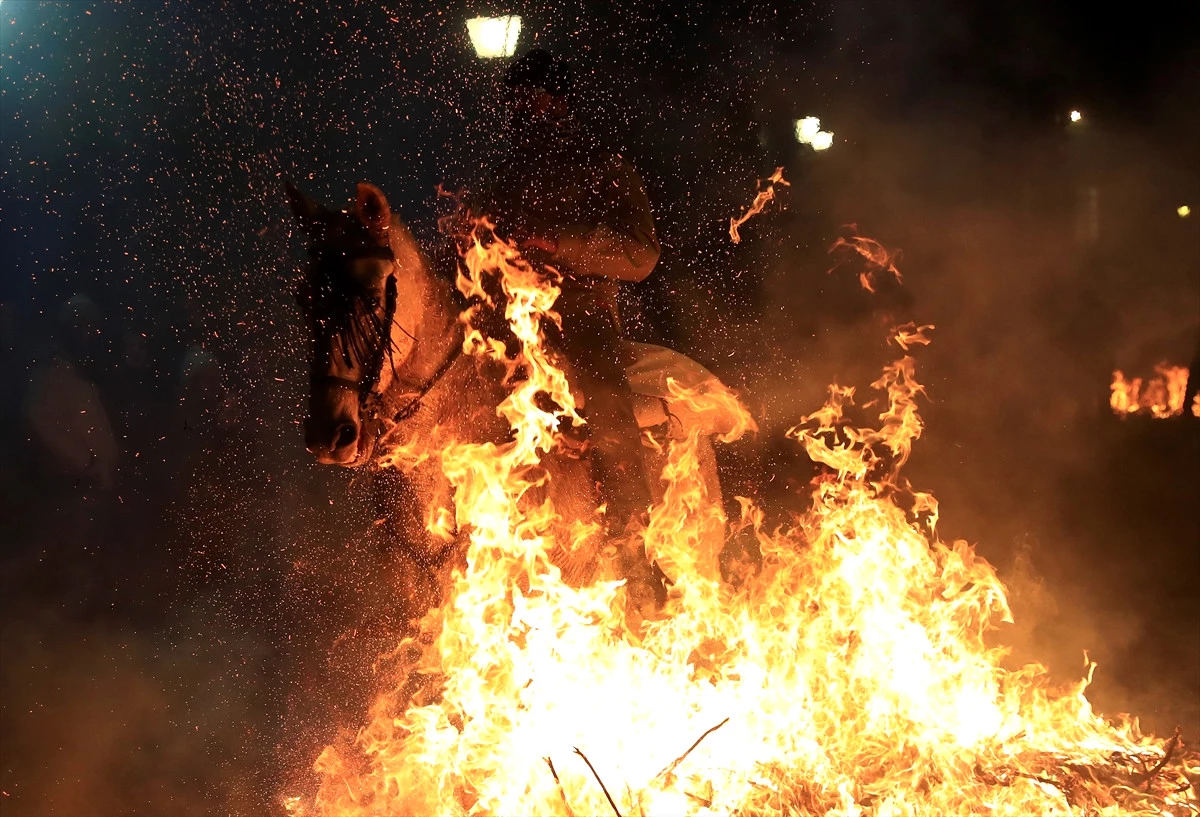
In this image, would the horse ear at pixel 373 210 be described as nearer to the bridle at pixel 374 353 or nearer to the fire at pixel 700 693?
the bridle at pixel 374 353

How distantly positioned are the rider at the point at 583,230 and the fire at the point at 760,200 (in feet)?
12.4

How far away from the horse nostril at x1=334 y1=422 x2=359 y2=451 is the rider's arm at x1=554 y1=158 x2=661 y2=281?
1.51m

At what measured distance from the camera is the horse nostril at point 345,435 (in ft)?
12.6

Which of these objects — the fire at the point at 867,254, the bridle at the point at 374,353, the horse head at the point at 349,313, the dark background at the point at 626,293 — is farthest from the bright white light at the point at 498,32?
the fire at the point at 867,254

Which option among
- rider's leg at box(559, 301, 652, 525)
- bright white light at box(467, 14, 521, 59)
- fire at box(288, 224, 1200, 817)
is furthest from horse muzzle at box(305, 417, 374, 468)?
bright white light at box(467, 14, 521, 59)

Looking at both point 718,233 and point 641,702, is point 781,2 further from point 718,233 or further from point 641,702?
point 641,702

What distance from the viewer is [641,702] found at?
3.95 meters

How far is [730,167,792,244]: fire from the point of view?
8.48 metres

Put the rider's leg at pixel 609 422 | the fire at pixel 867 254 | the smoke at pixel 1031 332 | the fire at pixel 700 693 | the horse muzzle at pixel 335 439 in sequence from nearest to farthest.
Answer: the fire at pixel 700 693 → the horse muzzle at pixel 335 439 → the rider's leg at pixel 609 422 → the smoke at pixel 1031 332 → the fire at pixel 867 254

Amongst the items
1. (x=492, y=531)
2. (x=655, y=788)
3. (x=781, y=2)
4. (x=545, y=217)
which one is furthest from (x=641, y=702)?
(x=781, y=2)

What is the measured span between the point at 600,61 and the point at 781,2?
6.18 ft

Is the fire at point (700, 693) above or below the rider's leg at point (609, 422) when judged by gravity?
below

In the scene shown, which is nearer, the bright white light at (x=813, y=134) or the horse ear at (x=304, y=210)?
the horse ear at (x=304, y=210)

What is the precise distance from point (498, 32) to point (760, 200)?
391 centimetres
